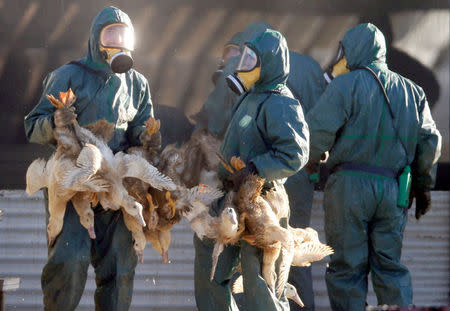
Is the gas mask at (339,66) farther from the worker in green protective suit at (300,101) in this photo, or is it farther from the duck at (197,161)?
the duck at (197,161)

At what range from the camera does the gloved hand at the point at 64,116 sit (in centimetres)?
565

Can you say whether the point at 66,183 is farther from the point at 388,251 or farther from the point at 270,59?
the point at 388,251

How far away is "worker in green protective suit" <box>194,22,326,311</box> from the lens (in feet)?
23.5

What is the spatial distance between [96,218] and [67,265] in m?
0.38

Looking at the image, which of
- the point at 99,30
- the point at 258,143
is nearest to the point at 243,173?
the point at 258,143

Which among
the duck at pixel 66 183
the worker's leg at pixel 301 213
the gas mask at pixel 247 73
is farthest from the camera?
the worker's leg at pixel 301 213

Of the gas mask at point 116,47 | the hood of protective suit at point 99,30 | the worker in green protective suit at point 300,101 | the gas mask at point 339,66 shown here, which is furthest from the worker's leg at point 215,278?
the gas mask at point 339,66

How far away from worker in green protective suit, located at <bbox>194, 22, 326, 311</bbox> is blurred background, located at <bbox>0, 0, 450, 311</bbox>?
104 mm

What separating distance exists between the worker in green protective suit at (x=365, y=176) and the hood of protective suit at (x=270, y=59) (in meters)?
0.89

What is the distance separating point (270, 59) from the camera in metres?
5.66

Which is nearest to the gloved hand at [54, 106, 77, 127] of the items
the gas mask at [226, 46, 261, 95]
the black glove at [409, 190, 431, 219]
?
the gas mask at [226, 46, 261, 95]

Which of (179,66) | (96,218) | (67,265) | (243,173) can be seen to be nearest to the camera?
(243,173)

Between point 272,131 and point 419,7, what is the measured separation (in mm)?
2927

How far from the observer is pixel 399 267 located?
6551mm
